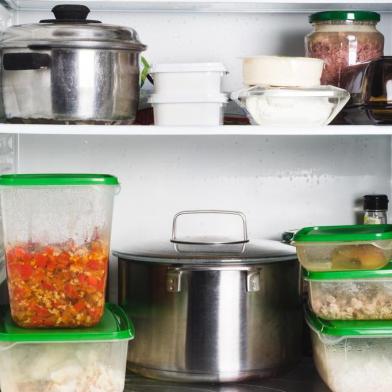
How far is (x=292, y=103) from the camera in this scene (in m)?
1.85

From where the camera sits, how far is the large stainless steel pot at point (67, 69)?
1.79 m

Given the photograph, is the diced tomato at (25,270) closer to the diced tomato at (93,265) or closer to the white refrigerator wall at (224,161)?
the diced tomato at (93,265)

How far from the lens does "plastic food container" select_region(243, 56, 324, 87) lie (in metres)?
1.84

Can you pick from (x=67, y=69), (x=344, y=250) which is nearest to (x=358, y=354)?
(x=344, y=250)

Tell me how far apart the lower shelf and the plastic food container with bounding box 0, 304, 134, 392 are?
0.44 feet

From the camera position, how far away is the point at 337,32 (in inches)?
77.8

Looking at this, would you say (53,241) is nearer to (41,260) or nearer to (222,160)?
(41,260)

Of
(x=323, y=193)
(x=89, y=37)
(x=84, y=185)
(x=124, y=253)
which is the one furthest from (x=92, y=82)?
(x=323, y=193)

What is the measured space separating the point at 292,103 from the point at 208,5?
396 mm

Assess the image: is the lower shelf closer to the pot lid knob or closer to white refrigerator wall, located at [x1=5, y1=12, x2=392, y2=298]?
white refrigerator wall, located at [x1=5, y1=12, x2=392, y2=298]

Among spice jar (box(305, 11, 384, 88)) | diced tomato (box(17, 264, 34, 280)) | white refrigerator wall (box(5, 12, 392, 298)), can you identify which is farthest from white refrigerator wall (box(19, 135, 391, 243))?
diced tomato (box(17, 264, 34, 280))

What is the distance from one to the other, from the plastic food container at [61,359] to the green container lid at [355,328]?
38cm

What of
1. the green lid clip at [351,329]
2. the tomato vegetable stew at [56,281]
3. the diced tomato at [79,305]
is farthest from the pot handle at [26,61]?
the green lid clip at [351,329]

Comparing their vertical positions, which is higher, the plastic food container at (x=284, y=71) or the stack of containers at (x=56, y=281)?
the plastic food container at (x=284, y=71)
